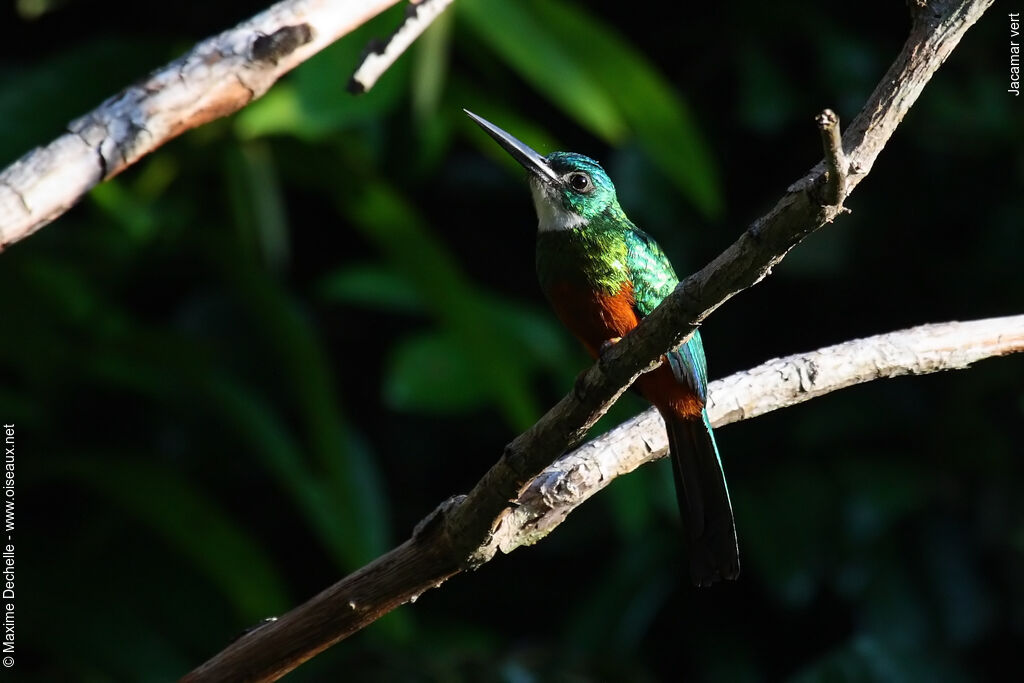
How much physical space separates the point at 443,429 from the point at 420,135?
0.92 meters

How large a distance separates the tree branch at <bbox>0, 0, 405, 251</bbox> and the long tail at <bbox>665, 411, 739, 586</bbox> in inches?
28.4

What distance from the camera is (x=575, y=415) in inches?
44.5

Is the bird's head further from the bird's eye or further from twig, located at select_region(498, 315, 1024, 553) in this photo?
twig, located at select_region(498, 315, 1024, 553)

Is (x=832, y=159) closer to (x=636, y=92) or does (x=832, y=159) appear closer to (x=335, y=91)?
(x=335, y=91)

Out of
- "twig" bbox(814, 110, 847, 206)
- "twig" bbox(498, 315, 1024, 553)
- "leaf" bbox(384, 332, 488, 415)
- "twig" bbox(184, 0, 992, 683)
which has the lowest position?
"twig" bbox(814, 110, 847, 206)

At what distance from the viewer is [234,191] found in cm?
260

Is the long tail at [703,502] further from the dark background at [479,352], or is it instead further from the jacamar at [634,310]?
the dark background at [479,352]

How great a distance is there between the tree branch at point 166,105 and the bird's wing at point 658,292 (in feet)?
2.09

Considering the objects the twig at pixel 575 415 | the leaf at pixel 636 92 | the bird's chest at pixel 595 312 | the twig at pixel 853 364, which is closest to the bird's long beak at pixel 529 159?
the bird's chest at pixel 595 312

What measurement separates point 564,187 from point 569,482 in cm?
77

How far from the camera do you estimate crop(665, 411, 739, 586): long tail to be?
5.36 feet

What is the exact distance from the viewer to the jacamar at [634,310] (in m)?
1.65

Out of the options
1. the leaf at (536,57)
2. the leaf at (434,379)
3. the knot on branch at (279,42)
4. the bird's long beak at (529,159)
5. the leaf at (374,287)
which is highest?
the leaf at (374,287)

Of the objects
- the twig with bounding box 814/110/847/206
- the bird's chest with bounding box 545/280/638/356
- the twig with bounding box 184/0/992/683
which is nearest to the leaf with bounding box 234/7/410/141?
the bird's chest with bounding box 545/280/638/356
